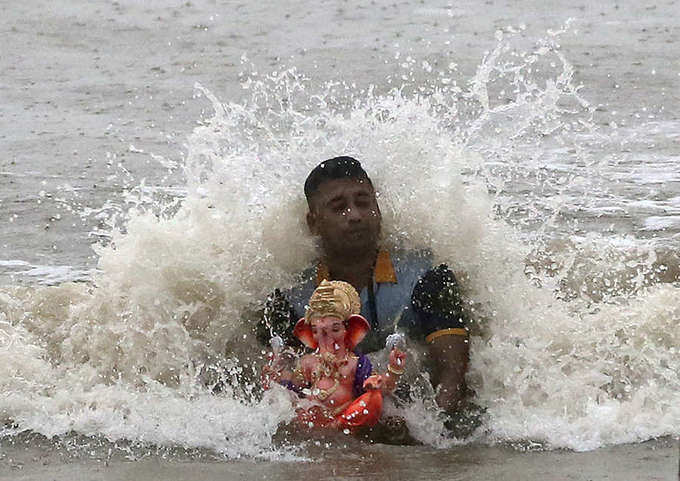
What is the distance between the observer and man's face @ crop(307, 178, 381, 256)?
6.02 m

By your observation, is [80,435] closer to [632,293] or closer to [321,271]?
[321,271]

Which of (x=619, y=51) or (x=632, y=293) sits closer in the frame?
(x=632, y=293)

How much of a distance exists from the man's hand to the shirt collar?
0.37 metres

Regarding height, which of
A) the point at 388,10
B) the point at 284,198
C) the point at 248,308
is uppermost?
the point at 388,10

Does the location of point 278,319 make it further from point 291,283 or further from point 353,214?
point 353,214

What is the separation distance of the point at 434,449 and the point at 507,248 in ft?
4.33

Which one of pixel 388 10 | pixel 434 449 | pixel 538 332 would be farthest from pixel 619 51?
pixel 434 449

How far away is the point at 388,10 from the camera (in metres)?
18.0

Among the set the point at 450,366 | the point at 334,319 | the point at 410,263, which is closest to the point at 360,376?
the point at 334,319

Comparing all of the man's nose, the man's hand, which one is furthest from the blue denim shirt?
the man's nose

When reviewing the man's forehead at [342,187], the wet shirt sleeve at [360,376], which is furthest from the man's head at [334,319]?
the man's forehead at [342,187]

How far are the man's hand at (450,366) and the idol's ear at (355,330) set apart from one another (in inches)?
14.0

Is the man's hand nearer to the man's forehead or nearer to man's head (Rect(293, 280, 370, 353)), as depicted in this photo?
man's head (Rect(293, 280, 370, 353))

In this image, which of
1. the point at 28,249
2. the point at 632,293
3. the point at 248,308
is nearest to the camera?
the point at 248,308
